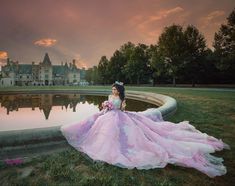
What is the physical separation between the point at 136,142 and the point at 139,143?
2.9 inches

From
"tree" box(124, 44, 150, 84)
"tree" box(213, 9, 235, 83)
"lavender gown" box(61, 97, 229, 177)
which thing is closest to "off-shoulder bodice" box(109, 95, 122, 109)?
"lavender gown" box(61, 97, 229, 177)

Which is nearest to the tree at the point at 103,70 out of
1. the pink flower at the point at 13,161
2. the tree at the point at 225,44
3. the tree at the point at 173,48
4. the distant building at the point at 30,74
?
the tree at the point at 173,48

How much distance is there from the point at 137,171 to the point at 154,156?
21.7 inches

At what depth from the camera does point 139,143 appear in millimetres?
5215

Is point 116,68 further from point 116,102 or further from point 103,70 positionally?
point 116,102

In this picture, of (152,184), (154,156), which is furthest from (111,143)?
(152,184)

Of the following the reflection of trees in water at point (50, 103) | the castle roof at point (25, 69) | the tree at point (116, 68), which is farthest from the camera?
the castle roof at point (25, 69)

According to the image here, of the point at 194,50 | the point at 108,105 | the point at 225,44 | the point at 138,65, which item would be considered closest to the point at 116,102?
the point at 108,105

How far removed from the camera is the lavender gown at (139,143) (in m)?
4.70

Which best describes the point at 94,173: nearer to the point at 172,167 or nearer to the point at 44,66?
the point at 172,167

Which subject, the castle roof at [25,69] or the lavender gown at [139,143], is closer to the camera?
the lavender gown at [139,143]

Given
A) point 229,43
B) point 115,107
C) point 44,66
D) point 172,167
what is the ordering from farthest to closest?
point 44,66 → point 229,43 → point 115,107 → point 172,167

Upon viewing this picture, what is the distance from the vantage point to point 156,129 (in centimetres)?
599

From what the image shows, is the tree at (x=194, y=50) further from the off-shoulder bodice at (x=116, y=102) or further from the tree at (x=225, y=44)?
the off-shoulder bodice at (x=116, y=102)
